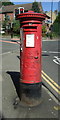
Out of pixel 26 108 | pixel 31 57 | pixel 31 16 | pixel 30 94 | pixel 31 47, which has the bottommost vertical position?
pixel 26 108

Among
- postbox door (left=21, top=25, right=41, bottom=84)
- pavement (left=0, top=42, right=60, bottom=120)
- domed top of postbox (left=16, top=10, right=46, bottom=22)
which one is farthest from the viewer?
postbox door (left=21, top=25, right=41, bottom=84)

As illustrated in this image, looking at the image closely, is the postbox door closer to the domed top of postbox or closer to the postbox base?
the postbox base

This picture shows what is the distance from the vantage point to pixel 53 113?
3543 millimetres

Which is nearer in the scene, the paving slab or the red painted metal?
the paving slab

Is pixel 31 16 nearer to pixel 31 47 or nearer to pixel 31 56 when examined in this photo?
pixel 31 47

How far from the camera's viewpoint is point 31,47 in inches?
151

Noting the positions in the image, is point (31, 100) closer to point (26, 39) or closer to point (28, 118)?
point (28, 118)

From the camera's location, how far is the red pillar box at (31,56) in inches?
149

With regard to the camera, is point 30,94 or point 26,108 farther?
point 30,94

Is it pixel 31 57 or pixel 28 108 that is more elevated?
pixel 31 57

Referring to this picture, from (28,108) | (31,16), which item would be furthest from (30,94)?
(31,16)

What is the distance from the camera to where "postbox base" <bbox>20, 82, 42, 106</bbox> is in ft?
12.6

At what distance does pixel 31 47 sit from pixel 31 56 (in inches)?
8.3

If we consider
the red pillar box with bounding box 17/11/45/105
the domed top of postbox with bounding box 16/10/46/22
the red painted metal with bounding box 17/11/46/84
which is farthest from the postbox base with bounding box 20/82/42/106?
the domed top of postbox with bounding box 16/10/46/22
